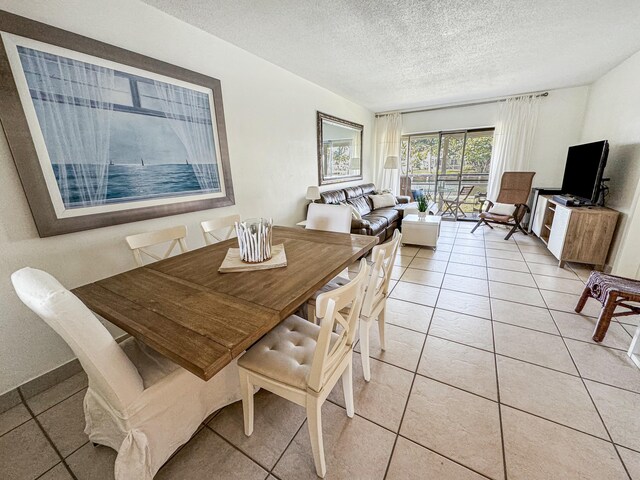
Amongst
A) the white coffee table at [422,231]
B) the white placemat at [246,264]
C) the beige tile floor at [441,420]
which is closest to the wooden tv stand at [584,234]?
the beige tile floor at [441,420]

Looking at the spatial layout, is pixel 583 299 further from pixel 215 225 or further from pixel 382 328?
pixel 215 225

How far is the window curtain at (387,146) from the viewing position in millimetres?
5770

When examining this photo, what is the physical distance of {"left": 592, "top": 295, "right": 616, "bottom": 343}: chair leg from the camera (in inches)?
70.6

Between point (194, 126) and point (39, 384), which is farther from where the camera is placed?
point (194, 126)

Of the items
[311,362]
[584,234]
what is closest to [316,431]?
[311,362]

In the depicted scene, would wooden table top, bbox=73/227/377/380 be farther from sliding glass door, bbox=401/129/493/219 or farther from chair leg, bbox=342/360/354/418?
sliding glass door, bbox=401/129/493/219

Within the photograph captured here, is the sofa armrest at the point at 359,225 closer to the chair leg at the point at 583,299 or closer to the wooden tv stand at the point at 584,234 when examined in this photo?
the chair leg at the point at 583,299

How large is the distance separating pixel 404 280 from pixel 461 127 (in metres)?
4.10

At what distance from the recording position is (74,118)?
156 cm

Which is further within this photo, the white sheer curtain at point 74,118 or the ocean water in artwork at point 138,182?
the ocean water in artwork at point 138,182

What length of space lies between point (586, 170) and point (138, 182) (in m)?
4.97

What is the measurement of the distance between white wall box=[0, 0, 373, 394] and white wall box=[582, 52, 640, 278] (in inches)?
147

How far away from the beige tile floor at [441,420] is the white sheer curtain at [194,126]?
69.3 inches

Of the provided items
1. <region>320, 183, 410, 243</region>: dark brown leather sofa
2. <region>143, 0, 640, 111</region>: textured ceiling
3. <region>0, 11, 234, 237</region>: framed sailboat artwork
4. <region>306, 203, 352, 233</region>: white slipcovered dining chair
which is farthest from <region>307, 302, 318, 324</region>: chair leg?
<region>143, 0, 640, 111</region>: textured ceiling
